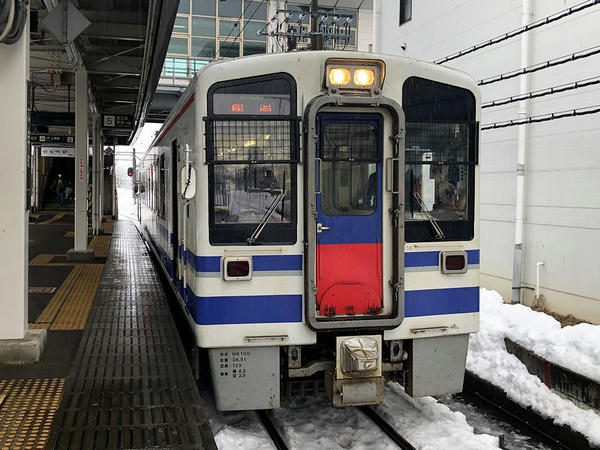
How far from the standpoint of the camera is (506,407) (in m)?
6.36

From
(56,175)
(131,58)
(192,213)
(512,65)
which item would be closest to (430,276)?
(192,213)

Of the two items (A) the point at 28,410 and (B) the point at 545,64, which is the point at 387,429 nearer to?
(A) the point at 28,410

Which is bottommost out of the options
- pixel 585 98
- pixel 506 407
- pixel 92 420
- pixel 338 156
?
pixel 506 407

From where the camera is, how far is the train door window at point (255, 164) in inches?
182

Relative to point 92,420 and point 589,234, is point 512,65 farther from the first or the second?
point 92,420

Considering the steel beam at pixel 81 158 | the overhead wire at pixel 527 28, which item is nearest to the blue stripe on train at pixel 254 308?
the overhead wire at pixel 527 28

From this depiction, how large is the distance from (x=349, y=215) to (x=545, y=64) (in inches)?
214

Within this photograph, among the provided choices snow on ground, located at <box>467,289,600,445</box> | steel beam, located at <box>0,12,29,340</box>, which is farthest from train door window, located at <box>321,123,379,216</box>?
snow on ground, located at <box>467,289,600,445</box>

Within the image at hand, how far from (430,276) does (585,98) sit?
4.44 metres

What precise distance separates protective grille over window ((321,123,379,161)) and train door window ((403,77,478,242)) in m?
0.34

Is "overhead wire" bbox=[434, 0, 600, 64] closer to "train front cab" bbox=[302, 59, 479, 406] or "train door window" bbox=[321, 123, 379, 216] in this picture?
"train front cab" bbox=[302, 59, 479, 406]

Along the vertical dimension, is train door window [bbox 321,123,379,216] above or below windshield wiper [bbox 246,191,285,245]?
above

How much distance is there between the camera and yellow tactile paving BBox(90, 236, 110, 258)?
13561 millimetres

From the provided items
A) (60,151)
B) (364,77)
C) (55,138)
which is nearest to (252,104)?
(364,77)
